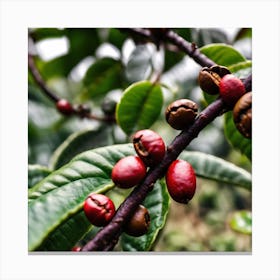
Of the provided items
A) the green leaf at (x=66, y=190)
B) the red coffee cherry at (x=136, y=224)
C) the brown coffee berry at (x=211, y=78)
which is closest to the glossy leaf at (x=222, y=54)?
the brown coffee berry at (x=211, y=78)

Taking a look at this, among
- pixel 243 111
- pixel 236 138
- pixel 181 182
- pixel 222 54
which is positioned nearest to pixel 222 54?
pixel 222 54

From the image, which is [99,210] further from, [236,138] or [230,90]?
[236,138]

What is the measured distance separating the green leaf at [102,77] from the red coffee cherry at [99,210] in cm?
88

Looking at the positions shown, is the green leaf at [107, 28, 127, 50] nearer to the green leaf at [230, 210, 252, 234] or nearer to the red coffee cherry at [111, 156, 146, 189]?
the green leaf at [230, 210, 252, 234]

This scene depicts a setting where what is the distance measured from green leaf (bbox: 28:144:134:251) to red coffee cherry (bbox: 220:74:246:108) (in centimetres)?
26

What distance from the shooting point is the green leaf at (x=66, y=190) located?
0.95 m

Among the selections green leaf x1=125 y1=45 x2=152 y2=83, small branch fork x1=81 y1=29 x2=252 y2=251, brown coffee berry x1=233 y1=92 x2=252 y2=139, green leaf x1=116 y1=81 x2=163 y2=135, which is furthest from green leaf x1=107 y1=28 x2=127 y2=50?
brown coffee berry x1=233 y1=92 x2=252 y2=139

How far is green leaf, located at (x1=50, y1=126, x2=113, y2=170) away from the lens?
143 cm

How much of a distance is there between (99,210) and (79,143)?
571 mm

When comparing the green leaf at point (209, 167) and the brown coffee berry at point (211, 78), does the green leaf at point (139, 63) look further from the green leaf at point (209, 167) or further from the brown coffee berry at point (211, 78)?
the brown coffee berry at point (211, 78)

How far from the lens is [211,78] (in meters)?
1.05
